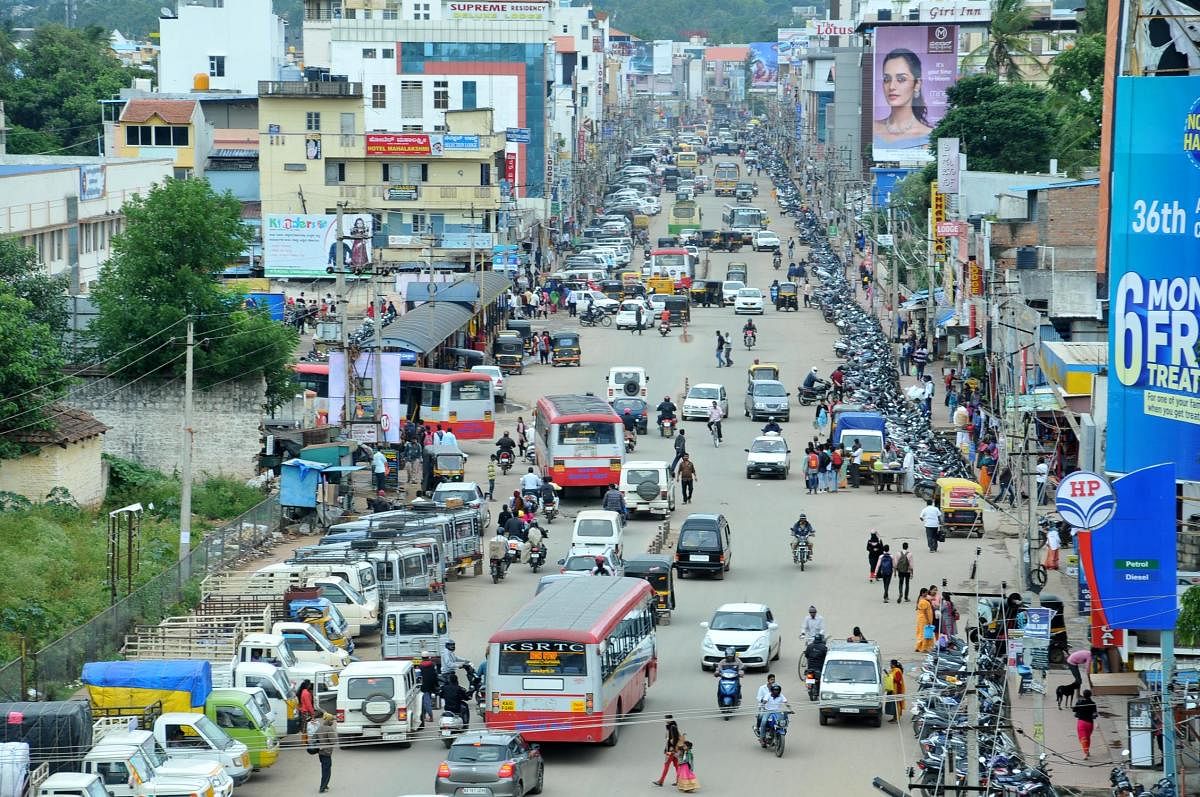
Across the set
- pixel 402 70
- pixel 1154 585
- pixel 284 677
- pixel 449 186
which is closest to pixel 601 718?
pixel 284 677

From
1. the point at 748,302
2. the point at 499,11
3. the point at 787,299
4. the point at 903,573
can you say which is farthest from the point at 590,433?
the point at 499,11

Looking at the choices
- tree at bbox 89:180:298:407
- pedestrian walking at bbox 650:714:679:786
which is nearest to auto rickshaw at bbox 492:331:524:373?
tree at bbox 89:180:298:407

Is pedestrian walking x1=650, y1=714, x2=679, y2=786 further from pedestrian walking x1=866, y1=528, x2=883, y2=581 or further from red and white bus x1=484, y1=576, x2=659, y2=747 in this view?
pedestrian walking x1=866, y1=528, x2=883, y2=581

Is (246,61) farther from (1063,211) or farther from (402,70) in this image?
(1063,211)

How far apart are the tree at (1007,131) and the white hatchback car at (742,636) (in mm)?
70085

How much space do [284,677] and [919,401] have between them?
3608cm

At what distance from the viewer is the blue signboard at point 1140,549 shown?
1143 inches

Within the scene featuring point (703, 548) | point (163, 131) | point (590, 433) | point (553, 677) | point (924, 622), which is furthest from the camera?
point (163, 131)

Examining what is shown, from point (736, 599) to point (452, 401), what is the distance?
1978 cm

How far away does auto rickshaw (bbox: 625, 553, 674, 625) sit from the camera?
38781 millimetres

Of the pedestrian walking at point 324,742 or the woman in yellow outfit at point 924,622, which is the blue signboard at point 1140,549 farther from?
the pedestrian walking at point 324,742

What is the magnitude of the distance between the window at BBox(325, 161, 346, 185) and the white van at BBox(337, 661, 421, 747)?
231 feet

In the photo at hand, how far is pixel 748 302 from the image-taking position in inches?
3765

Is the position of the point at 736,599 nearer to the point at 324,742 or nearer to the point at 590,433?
the point at 590,433
